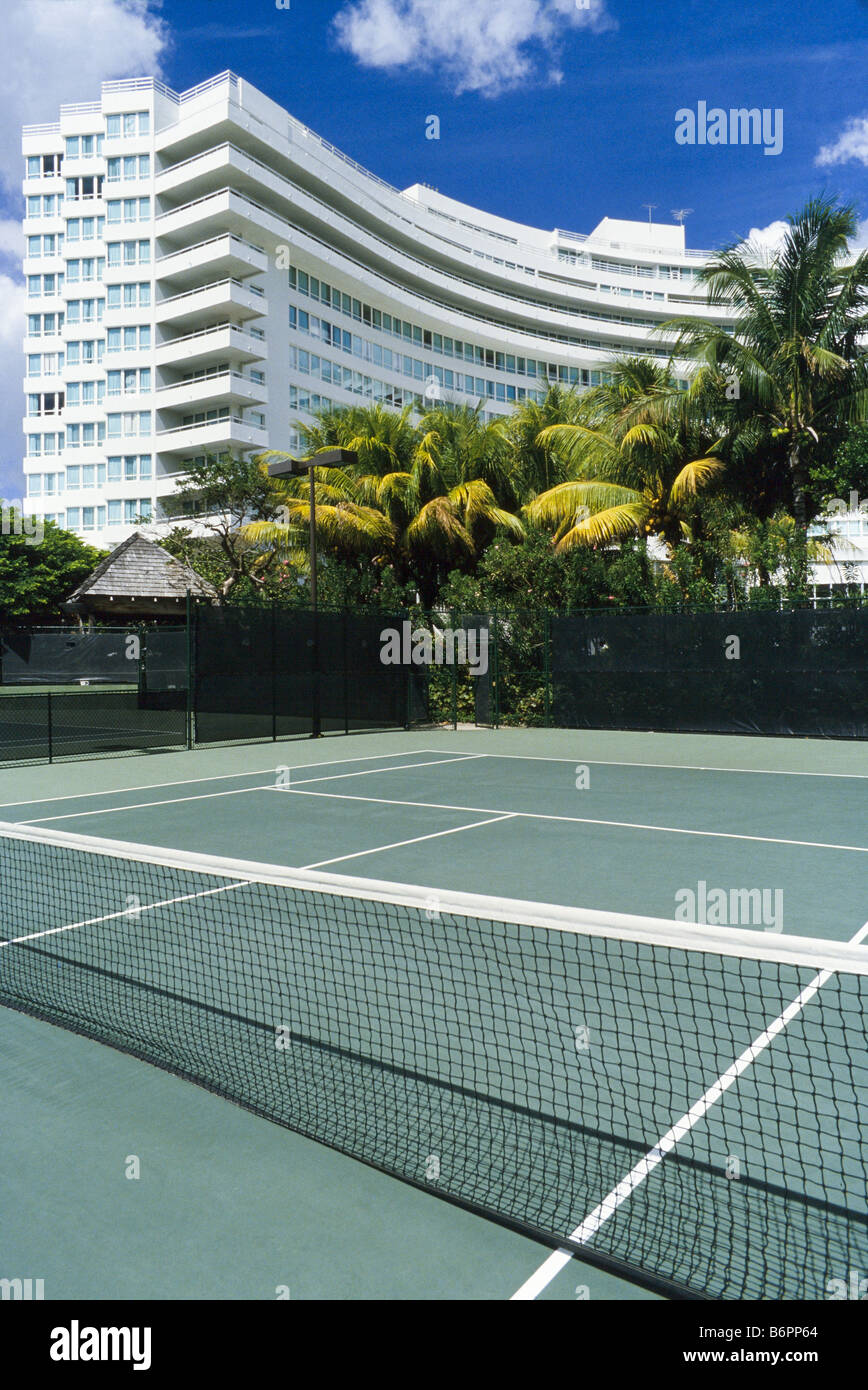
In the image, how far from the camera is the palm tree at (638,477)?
Result: 2261 cm

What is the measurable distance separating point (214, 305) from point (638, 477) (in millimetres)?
29770

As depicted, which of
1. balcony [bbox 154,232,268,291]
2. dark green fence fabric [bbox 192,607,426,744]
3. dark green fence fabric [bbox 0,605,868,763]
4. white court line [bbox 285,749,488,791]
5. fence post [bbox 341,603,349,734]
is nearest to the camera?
white court line [bbox 285,749,488,791]

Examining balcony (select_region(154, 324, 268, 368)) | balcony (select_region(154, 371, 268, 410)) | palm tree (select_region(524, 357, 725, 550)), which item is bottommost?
palm tree (select_region(524, 357, 725, 550))

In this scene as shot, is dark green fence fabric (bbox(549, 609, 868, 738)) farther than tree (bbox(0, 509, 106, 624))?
No

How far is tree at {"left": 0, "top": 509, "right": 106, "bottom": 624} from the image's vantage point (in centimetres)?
4406

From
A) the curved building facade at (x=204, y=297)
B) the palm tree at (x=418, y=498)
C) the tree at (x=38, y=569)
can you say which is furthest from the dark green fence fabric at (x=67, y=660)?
the tree at (x=38, y=569)

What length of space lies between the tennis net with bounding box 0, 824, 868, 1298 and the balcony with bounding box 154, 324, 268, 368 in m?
43.4

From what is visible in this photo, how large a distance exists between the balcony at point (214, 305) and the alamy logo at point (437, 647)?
29812 millimetres

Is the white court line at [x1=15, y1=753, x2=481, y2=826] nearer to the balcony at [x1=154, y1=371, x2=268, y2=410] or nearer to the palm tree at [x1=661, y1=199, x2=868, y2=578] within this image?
the palm tree at [x1=661, y1=199, x2=868, y2=578]

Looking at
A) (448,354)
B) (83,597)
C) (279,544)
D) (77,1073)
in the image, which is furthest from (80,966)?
(448,354)

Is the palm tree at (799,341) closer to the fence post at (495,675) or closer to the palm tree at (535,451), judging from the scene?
the palm tree at (535,451)
